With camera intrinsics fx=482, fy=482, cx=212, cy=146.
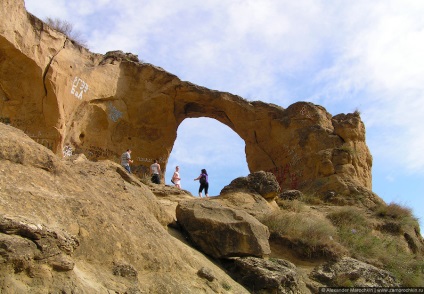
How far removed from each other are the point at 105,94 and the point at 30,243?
12942 millimetres

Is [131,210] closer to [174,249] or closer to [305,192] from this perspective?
[174,249]

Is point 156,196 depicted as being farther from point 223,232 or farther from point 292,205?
point 292,205

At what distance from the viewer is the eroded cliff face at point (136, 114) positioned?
1463 centimetres

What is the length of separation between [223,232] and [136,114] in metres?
11.1

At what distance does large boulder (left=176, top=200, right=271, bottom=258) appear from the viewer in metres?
7.74

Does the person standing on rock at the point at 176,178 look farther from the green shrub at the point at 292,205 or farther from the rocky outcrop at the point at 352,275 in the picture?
the rocky outcrop at the point at 352,275

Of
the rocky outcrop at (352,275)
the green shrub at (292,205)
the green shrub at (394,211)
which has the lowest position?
the rocky outcrop at (352,275)

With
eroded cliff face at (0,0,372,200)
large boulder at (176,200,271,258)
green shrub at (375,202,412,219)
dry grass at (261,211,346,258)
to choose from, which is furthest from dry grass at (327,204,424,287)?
eroded cliff face at (0,0,372,200)

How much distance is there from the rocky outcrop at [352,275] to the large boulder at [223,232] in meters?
1.27

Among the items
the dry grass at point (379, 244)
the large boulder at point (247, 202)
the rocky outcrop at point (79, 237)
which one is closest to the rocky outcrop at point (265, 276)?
the rocky outcrop at point (79, 237)

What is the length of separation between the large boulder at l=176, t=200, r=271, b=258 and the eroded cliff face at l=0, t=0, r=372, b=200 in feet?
26.3

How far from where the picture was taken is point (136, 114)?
18.1 meters

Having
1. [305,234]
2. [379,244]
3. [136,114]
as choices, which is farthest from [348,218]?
[136,114]

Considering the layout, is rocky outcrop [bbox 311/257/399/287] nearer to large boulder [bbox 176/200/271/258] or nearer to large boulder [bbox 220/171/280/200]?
large boulder [bbox 176/200/271/258]
